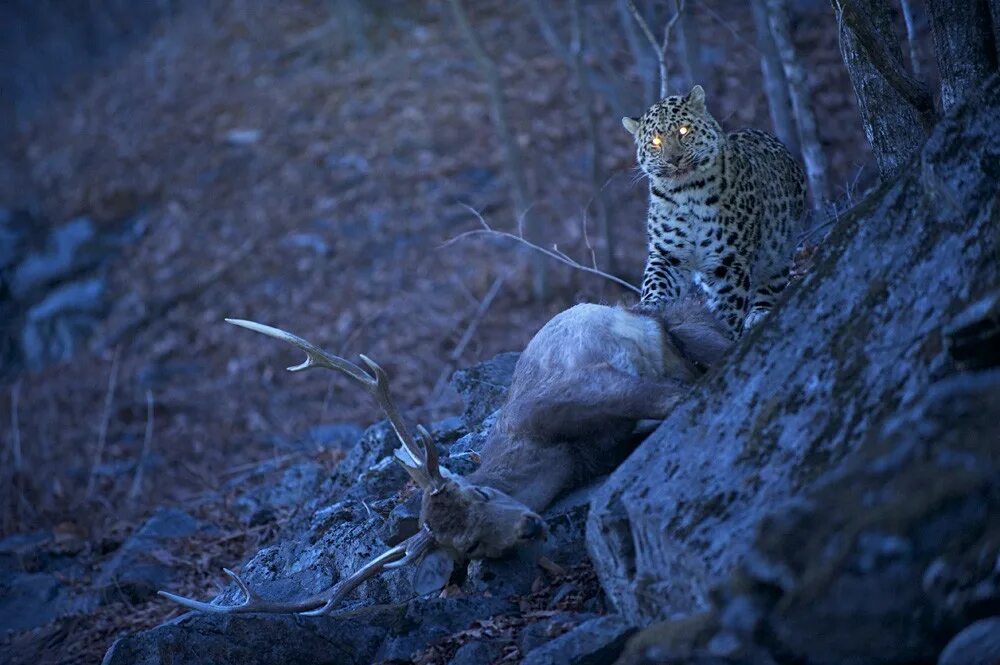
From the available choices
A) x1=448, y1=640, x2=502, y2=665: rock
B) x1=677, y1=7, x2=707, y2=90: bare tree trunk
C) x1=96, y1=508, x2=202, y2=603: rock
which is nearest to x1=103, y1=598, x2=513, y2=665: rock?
x1=448, y1=640, x2=502, y2=665: rock

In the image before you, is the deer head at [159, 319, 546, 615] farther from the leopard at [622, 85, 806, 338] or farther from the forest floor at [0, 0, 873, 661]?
the forest floor at [0, 0, 873, 661]

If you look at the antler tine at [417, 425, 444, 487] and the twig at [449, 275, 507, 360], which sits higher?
the antler tine at [417, 425, 444, 487]

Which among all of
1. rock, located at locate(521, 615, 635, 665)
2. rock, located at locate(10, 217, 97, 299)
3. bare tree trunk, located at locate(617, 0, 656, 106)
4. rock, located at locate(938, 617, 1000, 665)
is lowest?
rock, located at locate(10, 217, 97, 299)

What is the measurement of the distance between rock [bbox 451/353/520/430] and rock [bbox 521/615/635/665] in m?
3.06

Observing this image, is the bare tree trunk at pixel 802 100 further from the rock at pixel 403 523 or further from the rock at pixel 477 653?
the rock at pixel 477 653

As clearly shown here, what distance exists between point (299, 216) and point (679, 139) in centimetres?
1146

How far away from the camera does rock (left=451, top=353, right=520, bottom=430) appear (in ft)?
24.4

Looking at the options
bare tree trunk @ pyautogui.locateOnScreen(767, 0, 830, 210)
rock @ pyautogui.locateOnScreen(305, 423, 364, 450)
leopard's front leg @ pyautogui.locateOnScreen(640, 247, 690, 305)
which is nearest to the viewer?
leopard's front leg @ pyautogui.locateOnScreen(640, 247, 690, 305)

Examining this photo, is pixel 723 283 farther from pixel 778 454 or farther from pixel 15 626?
pixel 15 626

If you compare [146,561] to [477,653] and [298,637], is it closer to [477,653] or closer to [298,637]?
[298,637]

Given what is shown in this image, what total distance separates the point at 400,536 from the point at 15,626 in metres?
4.87

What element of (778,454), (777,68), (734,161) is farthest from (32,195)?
(778,454)

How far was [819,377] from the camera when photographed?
4082 mm

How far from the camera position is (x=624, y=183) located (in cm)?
1598
